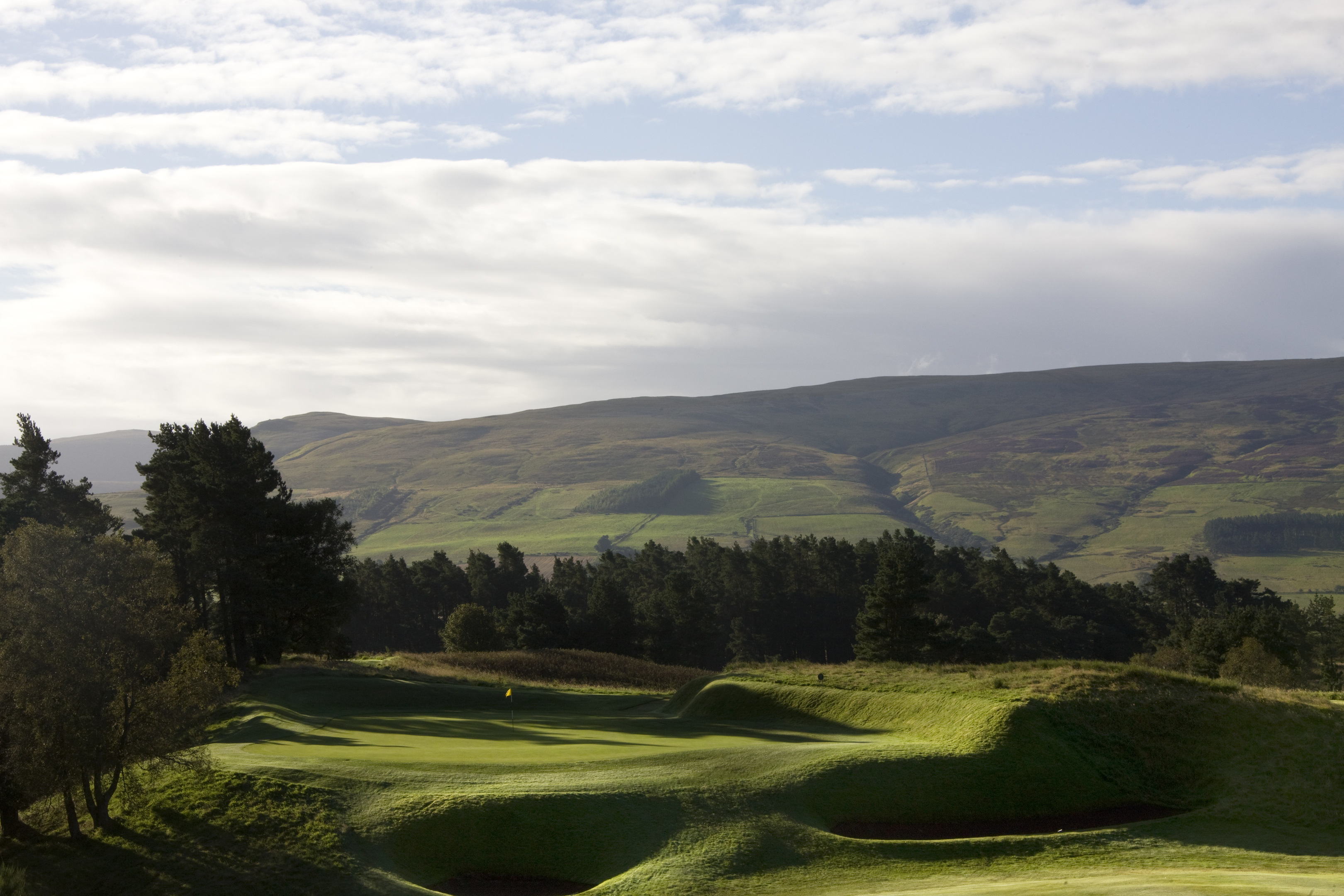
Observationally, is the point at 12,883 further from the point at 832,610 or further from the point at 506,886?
the point at 832,610

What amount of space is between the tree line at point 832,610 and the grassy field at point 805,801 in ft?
131

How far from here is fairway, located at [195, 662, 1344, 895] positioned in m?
23.8

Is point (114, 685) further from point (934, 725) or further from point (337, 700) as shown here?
point (934, 725)

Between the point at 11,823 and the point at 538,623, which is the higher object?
the point at 11,823

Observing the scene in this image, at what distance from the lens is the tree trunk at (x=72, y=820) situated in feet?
91.6

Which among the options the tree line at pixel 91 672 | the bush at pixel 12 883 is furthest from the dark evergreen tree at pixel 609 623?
the bush at pixel 12 883

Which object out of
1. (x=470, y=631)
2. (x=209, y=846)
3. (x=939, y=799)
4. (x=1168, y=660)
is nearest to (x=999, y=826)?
(x=939, y=799)

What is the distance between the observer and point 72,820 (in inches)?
1104

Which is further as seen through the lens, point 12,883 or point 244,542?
point 244,542

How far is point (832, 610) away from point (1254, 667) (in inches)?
2063

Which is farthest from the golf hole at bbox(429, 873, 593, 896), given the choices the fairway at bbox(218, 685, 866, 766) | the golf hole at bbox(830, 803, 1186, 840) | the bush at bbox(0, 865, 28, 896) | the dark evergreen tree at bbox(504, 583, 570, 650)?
the dark evergreen tree at bbox(504, 583, 570, 650)

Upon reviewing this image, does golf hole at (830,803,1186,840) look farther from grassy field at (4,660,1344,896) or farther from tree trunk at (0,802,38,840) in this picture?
tree trunk at (0,802,38,840)

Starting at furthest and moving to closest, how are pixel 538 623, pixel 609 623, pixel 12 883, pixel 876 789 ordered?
pixel 609 623 < pixel 538 623 < pixel 876 789 < pixel 12 883

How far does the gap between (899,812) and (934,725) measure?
670 centimetres
